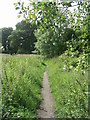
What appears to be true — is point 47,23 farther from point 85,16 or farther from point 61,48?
point 61,48

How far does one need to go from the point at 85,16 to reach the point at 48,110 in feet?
13.4

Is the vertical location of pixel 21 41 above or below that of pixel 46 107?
above

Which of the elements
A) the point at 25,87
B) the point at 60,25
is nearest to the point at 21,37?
the point at 25,87

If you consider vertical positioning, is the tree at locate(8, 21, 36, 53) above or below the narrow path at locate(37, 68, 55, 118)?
above

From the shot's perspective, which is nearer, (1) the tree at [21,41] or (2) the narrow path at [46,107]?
(2) the narrow path at [46,107]

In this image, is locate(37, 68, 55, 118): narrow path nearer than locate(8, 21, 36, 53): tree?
Yes

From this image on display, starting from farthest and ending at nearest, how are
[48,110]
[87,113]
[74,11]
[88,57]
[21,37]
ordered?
[21,37], [48,110], [87,113], [74,11], [88,57]

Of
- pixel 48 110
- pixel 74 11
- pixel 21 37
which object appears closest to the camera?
pixel 74 11

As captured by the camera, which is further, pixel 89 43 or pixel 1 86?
pixel 1 86

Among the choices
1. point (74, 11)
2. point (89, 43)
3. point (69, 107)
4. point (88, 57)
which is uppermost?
point (74, 11)

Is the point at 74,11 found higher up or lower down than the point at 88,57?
higher up

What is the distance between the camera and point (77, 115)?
4418 mm

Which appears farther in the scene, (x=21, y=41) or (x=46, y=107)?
(x=21, y=41)

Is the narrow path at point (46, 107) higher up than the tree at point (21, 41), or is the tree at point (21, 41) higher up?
the tree at point (21, 41)
